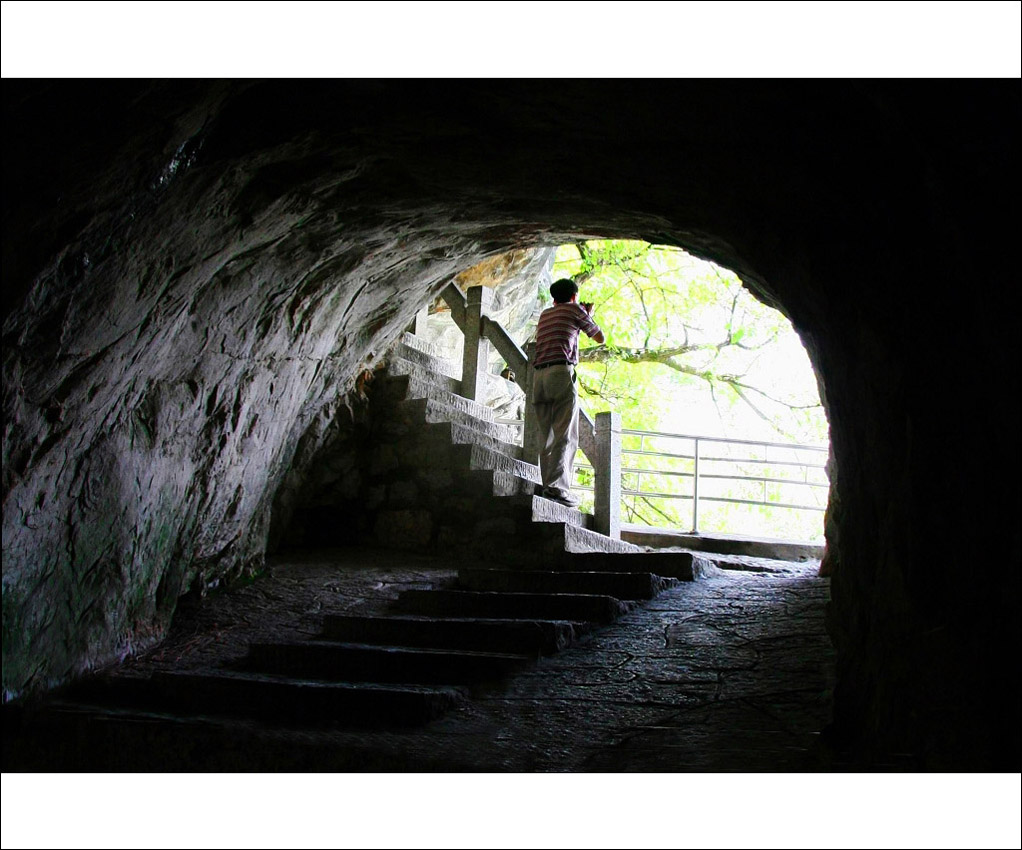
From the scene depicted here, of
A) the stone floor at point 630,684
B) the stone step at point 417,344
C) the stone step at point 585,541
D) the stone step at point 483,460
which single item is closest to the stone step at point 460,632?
the stone floor at point 630,684

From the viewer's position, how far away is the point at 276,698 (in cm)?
396

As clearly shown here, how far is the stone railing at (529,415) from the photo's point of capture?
737cm

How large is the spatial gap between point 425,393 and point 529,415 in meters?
0.88

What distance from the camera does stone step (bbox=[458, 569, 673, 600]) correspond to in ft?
17.4

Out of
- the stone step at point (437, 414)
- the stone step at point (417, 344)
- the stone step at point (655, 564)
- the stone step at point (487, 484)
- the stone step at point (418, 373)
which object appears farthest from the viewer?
the stone step at point (417, 344)

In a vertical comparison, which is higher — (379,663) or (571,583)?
(571,583)

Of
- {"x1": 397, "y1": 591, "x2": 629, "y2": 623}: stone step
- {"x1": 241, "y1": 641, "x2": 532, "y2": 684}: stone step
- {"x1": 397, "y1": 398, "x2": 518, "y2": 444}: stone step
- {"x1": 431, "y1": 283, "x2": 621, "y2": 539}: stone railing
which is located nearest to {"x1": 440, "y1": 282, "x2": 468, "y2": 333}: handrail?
{"x1": 431, "y1": 283, "x2": 621, "y2": 539}: stone railing

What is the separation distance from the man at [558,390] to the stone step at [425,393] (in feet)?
2.54

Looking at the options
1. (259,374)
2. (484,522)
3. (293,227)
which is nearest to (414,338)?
(484,522)

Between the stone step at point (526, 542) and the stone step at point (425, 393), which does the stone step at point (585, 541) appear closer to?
the stone step at point (526, 542)

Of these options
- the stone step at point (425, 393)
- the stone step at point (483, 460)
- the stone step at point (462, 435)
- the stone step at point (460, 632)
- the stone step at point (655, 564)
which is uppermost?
the stone step at point (425, 393)

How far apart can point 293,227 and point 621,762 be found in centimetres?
273

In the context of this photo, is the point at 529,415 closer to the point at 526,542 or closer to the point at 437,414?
the point at 437,414

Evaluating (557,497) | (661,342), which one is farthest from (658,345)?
(557,497)
